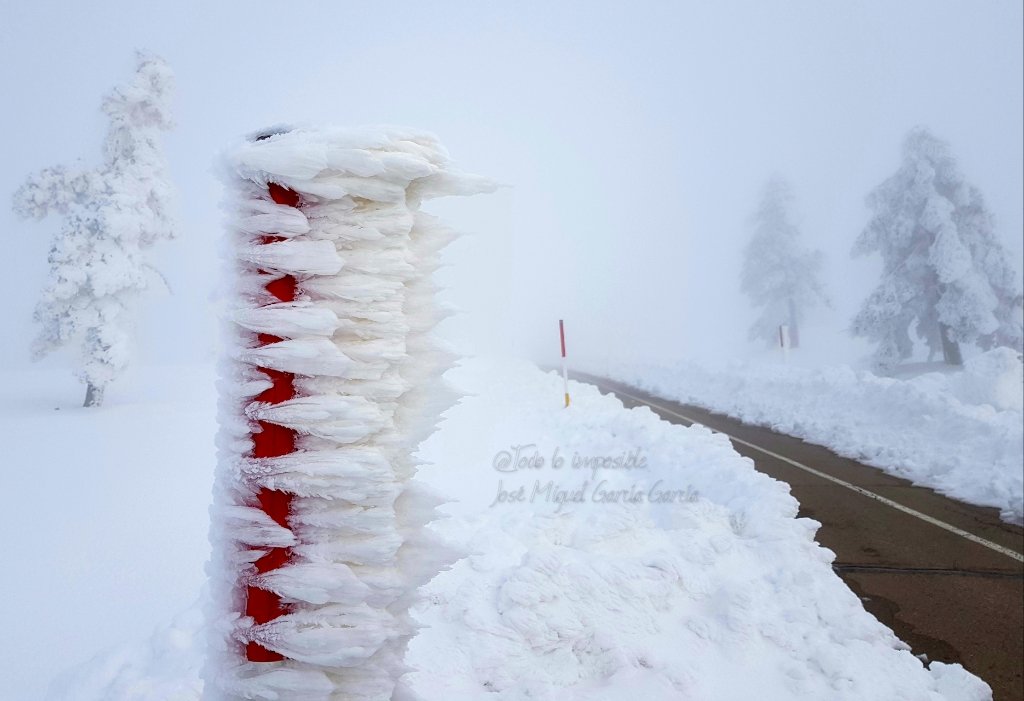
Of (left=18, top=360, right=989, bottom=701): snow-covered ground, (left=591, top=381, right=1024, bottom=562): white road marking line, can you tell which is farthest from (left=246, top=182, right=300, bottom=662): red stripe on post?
(left=591, top=381, right=1024, bottom=562): white road marking line

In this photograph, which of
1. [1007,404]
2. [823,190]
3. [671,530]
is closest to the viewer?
[671,530]

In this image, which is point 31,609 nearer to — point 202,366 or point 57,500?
point 57,500

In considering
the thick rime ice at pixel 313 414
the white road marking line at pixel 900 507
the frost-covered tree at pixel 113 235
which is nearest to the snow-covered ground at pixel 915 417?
the white road marking line at pixel 900 507

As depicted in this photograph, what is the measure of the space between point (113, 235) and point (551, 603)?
32.8 feet

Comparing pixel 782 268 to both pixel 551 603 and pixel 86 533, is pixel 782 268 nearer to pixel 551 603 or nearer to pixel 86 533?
pixel 551 603

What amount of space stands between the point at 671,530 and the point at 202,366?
1020cm

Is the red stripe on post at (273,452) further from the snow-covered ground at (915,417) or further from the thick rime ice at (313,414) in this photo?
the snow-covered ground at (915,417)

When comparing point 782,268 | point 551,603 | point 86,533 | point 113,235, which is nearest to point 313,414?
point 551,603

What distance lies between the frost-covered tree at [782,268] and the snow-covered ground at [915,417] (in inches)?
717

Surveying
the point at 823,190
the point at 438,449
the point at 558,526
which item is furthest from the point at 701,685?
the point at 823,190

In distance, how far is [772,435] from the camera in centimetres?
945

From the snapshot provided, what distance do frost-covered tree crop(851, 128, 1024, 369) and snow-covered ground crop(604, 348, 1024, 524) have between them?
308 inches

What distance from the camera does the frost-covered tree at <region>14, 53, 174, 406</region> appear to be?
8.27 m

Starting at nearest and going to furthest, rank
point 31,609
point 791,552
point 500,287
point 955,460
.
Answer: point 31,609 → point 791,552 → point 955,460 → point 500,287
